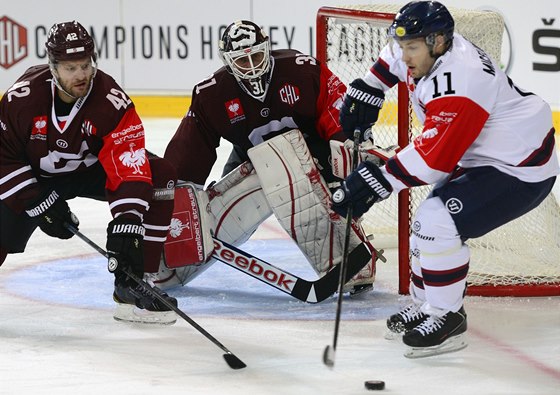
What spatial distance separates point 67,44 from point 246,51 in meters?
0.60

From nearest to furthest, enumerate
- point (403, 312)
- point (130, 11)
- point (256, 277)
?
point (403, 312)
point (256, 277)
point (130, 11)

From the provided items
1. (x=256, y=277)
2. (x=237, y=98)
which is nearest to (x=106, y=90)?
(x=237, y=98)

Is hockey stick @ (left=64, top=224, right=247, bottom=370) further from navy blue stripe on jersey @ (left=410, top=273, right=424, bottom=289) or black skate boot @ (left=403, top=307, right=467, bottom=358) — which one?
navy blue stripe on jersey @ (left=410, top=273, right=424, bottom=289)

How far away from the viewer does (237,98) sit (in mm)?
3898

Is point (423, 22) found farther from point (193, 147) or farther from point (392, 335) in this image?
point (193, 147)

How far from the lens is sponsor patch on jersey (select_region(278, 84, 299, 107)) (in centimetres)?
387

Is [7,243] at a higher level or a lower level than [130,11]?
lower

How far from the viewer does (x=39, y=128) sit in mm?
3492

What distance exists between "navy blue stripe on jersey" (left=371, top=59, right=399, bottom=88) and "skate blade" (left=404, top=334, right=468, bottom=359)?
29.8 inches

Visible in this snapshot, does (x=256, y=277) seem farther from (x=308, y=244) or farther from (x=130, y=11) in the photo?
(x=130, y=11)

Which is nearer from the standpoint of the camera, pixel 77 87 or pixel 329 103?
pixel 77 87

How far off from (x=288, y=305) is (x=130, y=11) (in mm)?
4252

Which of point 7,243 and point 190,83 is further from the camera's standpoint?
point 190,83

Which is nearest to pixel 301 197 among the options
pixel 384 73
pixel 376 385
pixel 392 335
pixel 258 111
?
pixel 258 111
